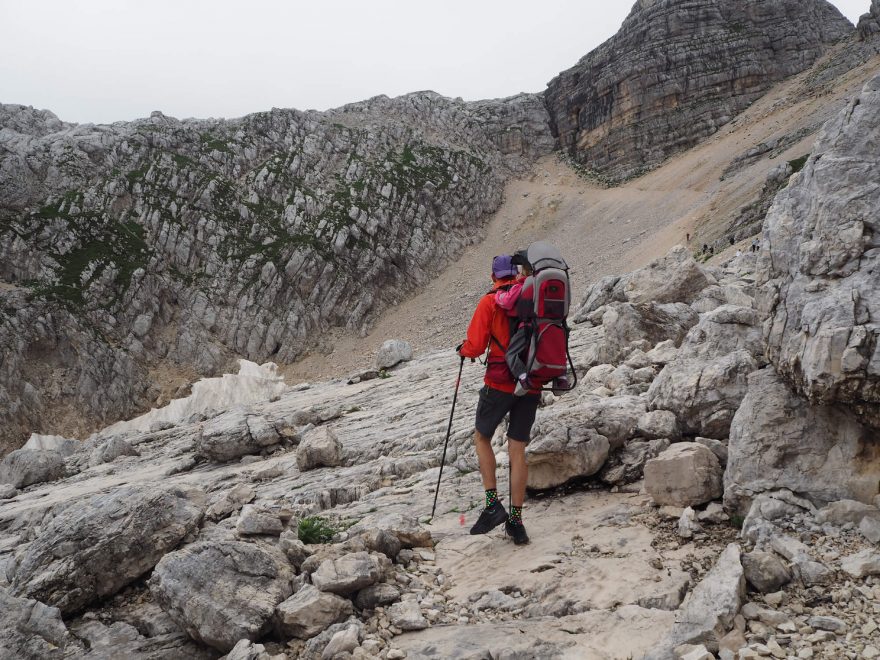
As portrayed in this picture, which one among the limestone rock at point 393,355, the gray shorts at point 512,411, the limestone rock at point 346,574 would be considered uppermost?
the gray shorts at point 512,411

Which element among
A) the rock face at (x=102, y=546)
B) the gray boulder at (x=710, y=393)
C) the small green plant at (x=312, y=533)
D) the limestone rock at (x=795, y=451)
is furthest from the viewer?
the gray boulder at (x=710, y=393)

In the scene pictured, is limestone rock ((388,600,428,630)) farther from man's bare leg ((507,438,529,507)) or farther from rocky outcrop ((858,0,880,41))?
rocky outcrop ((858,0,880,41))

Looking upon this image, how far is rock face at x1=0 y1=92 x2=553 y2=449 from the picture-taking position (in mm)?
43062

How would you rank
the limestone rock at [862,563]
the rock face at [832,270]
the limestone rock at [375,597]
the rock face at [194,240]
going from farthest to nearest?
the rock face at [194,240], the limestone rock at [375,597], the rock face at [832,270], the limestone rock at [862,563]

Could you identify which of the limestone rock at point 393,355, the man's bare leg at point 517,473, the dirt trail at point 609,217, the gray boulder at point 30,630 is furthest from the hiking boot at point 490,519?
the dirt trail at point 609,217

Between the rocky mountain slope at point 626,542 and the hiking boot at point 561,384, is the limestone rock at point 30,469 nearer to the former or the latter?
the rocky mountain slope at point 626,542

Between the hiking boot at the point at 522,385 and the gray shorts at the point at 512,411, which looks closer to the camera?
the hiking boot at the point at 522,385

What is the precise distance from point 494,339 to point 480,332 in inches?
8.2

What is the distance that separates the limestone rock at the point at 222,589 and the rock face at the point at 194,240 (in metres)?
43.5

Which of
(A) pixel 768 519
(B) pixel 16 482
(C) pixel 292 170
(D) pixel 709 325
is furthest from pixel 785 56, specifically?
(B) pixel 16 482

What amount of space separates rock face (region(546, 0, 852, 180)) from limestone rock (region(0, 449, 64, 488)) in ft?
212

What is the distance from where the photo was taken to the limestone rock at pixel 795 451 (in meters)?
5.27

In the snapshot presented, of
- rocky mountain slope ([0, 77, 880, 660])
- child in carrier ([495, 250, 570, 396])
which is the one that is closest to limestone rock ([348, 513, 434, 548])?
rocky mountain slope ([0, 77, 880, 660])

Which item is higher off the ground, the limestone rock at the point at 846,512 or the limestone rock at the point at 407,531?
the limestone rock at the point at 846,512
